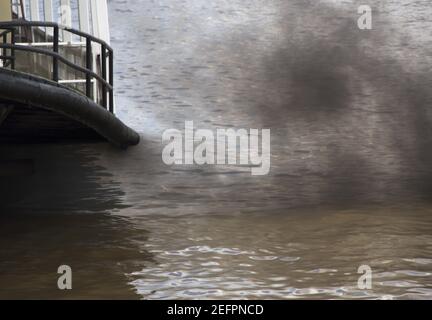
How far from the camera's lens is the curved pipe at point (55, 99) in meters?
7.71

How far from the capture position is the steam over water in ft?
23.2

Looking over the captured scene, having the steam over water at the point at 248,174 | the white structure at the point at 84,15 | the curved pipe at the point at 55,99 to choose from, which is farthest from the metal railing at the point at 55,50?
the steam over water at the point at 248,174

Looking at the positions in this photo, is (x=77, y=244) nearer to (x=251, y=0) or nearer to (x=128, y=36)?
(x=128, y=36)

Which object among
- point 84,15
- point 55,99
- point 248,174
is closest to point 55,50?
point 55,99

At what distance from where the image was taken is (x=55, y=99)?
27.5 ft

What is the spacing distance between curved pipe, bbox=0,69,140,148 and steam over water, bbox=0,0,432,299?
3.91ft

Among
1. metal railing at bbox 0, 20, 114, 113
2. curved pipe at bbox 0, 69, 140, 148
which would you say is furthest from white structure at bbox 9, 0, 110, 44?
curved pipe at bbox 0, 69, 140, 148

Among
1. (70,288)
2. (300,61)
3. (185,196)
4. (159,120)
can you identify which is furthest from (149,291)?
(300,61)

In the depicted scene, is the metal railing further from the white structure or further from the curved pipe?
the white structure

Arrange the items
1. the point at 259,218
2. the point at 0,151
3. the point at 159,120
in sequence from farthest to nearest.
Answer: the point at 159,120, the point at 0,151, the point at 259,218

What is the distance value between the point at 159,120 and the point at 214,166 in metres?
1.64

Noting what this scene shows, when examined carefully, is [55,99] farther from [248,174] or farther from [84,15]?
[248,174]

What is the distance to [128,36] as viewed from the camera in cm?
1662

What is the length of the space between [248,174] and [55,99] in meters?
4.29
